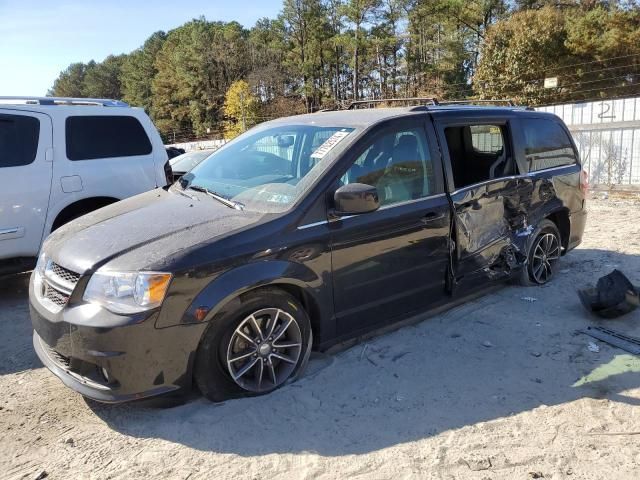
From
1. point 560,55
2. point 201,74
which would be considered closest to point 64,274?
point 560,55

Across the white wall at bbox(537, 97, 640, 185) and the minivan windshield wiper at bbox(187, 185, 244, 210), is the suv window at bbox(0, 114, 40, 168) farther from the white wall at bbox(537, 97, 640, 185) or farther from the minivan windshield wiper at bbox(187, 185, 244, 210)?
the white wall at bbox(537, 97, 640, 185)

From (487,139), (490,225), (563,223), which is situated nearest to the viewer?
(490,225)

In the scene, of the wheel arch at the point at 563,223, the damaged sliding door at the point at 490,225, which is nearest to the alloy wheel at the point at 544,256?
the wheel arch at the point at 563,223

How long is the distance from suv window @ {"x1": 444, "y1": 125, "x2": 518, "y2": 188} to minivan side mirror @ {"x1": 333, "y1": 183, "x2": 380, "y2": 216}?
1.41 meters

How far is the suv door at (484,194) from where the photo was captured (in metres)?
4.20

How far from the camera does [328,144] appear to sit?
3.72 meters

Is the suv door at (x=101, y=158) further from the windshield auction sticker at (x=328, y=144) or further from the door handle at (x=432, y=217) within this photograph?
the door handle at (x=432, y=217)

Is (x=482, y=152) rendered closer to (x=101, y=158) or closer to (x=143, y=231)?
(x=143, y=231)

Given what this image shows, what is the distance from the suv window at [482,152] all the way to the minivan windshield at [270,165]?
1.30m

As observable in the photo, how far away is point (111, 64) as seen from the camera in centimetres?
10688

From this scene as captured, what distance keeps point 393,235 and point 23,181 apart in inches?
157

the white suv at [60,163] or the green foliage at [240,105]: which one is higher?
the green foliage at [240,105]

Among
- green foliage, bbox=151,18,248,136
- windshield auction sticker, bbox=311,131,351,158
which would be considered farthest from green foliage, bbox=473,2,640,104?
green foliage, bbox=151,18,248,136

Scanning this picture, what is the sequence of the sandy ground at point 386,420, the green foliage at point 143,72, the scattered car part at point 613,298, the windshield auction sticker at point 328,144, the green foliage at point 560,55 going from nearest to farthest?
1. the sandy ground at point 386,420
2. the windshield auction sticker at point 328,144
3. the scattered car part at point 613,298
4. the green foliage at point 560,55
5. the green foliage at point 143,72
